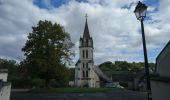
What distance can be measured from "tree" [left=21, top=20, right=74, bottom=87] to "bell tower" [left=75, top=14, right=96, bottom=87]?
37.6 m

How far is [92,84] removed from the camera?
89062 millimetres

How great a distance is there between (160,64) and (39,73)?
36804 millimetres

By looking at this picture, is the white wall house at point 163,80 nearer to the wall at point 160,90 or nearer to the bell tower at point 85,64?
the wall at point 160,90

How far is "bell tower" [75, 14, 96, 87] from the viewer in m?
89.6

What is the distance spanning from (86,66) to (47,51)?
141 ft

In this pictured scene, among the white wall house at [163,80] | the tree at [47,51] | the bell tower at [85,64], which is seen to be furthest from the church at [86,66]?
the white wall house at [163,80]

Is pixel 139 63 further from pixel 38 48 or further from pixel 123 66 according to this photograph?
pixel 38 48

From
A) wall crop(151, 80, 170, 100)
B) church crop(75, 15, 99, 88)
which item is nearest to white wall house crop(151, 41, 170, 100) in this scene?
wall crop(151, 80, 170, 100)

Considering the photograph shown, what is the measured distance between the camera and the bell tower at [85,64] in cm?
8956

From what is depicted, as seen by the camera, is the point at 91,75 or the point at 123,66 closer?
the point at 91,75

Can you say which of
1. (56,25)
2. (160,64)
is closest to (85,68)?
(56,25)

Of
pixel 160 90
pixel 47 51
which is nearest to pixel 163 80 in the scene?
pixel 160 90

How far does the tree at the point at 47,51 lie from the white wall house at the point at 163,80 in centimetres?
3462

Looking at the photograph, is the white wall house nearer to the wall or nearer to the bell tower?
the wall
